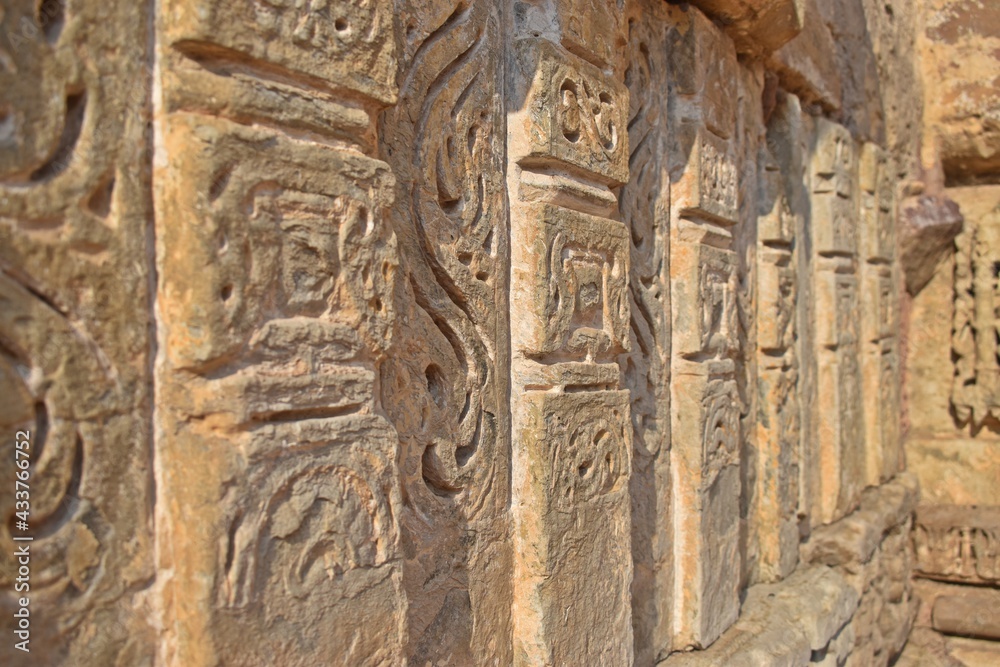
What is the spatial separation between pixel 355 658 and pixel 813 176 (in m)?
3.56

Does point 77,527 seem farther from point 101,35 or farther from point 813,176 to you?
point 813,176

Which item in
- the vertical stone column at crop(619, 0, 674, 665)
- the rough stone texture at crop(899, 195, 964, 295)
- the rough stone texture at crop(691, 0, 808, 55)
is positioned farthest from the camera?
the rough stone texture at crop(899, 195, 964, 295)

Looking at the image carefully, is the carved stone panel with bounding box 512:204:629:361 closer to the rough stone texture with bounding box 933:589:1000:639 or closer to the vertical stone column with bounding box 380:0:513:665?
the vertical stone column with bounding box 380:0:513:665

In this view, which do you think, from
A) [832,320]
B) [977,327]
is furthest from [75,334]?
[977,327]

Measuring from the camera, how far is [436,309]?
1.59 m

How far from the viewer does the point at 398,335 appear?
1.50 m

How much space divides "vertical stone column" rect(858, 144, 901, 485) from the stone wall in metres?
1.40

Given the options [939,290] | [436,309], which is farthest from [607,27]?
[939,290]

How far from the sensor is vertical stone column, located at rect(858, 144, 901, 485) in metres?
4.55

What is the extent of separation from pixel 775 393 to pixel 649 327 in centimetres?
113

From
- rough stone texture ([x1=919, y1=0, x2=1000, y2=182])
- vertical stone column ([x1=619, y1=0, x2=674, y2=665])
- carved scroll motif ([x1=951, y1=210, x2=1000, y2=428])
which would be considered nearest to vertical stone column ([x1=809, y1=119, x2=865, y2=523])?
carved scroll motif ([x1=951, y1=210, x2=1000, y2=428])

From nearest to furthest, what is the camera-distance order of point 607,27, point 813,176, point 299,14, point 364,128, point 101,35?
point 101,35, point 299,14, point 364,128, point 607,27, point 813,176

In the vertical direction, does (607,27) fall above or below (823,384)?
above

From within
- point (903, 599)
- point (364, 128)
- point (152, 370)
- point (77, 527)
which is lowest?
point (903, 599)
